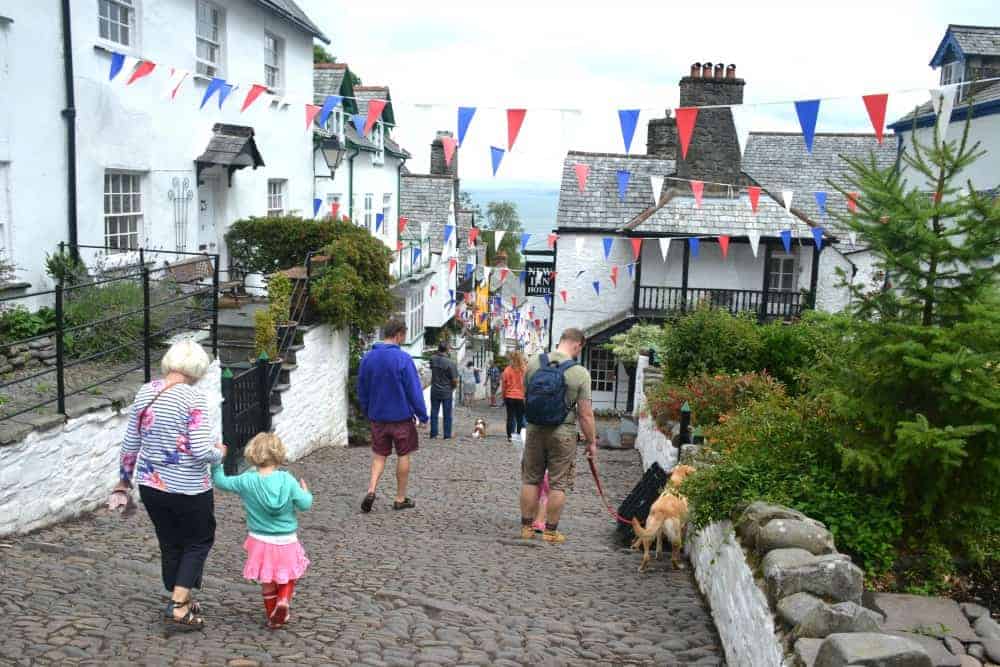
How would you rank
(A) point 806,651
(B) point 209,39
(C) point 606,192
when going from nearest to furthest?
(A) point 806,651 < (B) point 209,39 < (C) point 606,192

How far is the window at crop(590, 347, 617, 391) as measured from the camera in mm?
26359

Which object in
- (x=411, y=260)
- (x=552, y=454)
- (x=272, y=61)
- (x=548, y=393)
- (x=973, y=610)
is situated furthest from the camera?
(x=411, y=260)

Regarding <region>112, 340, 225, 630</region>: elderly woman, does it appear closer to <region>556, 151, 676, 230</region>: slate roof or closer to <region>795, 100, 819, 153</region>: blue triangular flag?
<region>795, 100, 819, 153</region>: blue triangular flag

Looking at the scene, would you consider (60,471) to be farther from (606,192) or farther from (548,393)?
(606,192)

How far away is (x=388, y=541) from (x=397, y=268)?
18312mm

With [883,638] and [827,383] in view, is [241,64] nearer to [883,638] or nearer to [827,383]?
[827,383]

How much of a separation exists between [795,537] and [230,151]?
1245cm

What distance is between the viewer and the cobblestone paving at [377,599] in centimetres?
448

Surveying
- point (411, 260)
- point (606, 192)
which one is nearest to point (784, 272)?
point (606, 192)

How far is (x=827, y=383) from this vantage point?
232 inches

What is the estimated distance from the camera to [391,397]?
8102 mm

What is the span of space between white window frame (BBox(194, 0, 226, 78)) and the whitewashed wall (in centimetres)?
816

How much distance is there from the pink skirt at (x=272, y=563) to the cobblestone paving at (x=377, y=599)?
0.30m

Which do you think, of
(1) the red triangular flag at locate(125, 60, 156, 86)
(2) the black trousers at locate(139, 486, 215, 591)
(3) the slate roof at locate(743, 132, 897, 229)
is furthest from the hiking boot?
(3) the slate roof at locate(743, 132, 897, 229)
